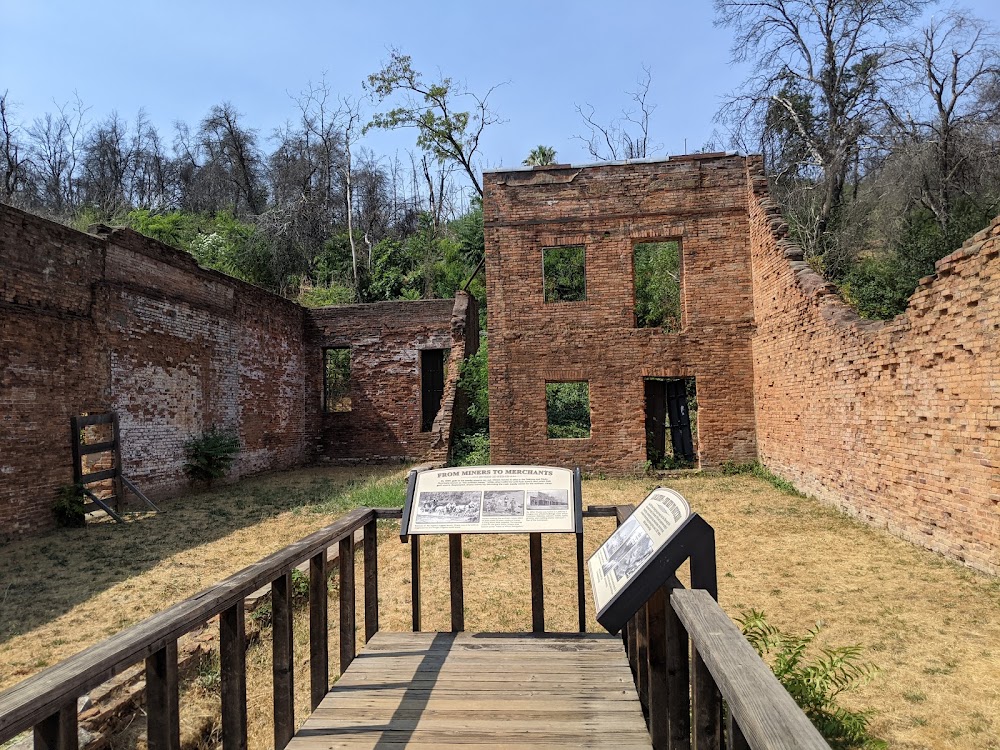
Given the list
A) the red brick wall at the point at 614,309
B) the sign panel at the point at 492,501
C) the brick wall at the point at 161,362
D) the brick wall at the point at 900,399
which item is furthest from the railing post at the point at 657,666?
the red brick wall at the point at 614,309

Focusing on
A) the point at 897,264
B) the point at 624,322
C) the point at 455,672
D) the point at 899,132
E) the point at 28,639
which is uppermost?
the point at 899,132

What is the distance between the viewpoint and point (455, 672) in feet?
10.4

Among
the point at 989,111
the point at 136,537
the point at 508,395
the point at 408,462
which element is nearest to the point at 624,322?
the point at 508,395

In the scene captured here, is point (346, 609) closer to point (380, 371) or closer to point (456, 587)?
point (456, 587)

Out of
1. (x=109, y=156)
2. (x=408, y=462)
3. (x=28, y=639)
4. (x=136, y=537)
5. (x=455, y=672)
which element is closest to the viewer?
(x=455, y=672)

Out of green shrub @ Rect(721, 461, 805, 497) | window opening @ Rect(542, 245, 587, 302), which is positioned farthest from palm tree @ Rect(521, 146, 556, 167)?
green shrub @ Rect(721, 461, 805, 497)

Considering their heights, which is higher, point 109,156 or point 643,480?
point 109,156

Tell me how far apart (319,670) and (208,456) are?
1096cm

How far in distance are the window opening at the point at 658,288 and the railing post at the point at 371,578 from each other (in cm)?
1536

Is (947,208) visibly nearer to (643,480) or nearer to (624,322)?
(624,322)

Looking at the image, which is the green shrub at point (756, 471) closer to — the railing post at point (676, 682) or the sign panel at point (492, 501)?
the sign panel at point (492, 501)

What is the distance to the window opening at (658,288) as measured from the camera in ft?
62.4

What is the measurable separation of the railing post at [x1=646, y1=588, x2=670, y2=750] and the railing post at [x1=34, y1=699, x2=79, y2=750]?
1.97m

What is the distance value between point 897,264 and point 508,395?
11235mm
